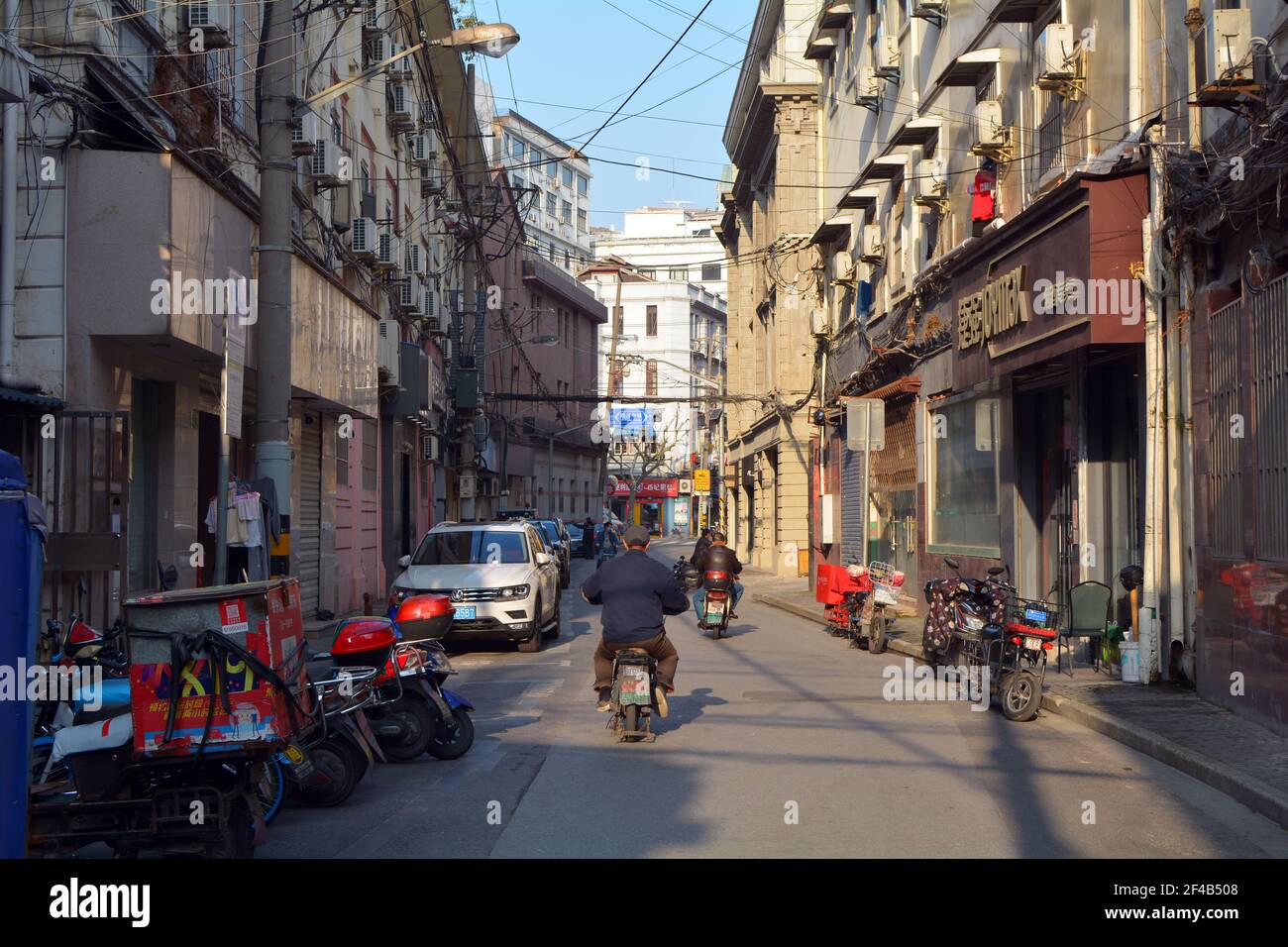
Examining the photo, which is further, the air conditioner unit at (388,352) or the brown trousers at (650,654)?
the air conditioner unit at (388,352)

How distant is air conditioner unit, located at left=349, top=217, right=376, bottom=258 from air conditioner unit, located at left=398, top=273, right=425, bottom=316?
5307 mm

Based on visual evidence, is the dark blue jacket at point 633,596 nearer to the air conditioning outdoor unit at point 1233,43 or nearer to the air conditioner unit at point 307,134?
the air conditioning outdoor unit at point 1233,43

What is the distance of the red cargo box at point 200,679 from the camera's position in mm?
6703

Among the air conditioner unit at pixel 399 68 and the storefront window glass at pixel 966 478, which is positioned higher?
the air conditioner unit at pixel 399 68

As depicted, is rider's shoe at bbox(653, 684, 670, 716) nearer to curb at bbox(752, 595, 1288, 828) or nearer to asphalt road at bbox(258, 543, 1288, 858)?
asphalt road at bbox(258, 543, 1288, 858)

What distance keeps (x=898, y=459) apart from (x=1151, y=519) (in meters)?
12.6

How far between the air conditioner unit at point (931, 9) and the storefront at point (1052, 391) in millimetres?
5001

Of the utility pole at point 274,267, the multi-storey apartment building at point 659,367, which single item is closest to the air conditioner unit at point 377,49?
the utility pole at point 274,267

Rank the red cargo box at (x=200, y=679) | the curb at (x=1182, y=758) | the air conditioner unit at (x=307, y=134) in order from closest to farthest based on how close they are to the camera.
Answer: the red cargo box at (x=200, y=679), the curb at (x=1182, y=758), the air conditioner unit at (x=307, y=134)

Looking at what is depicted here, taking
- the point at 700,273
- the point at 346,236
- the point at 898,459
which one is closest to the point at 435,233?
the point at 346,236

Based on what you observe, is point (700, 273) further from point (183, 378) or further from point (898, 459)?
point (183, 378)

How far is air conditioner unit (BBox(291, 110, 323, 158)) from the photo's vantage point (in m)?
19.3

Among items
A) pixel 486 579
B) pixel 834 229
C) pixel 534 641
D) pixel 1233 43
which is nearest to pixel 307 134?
pixel 486 579

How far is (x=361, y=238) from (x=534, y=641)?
10.4m
